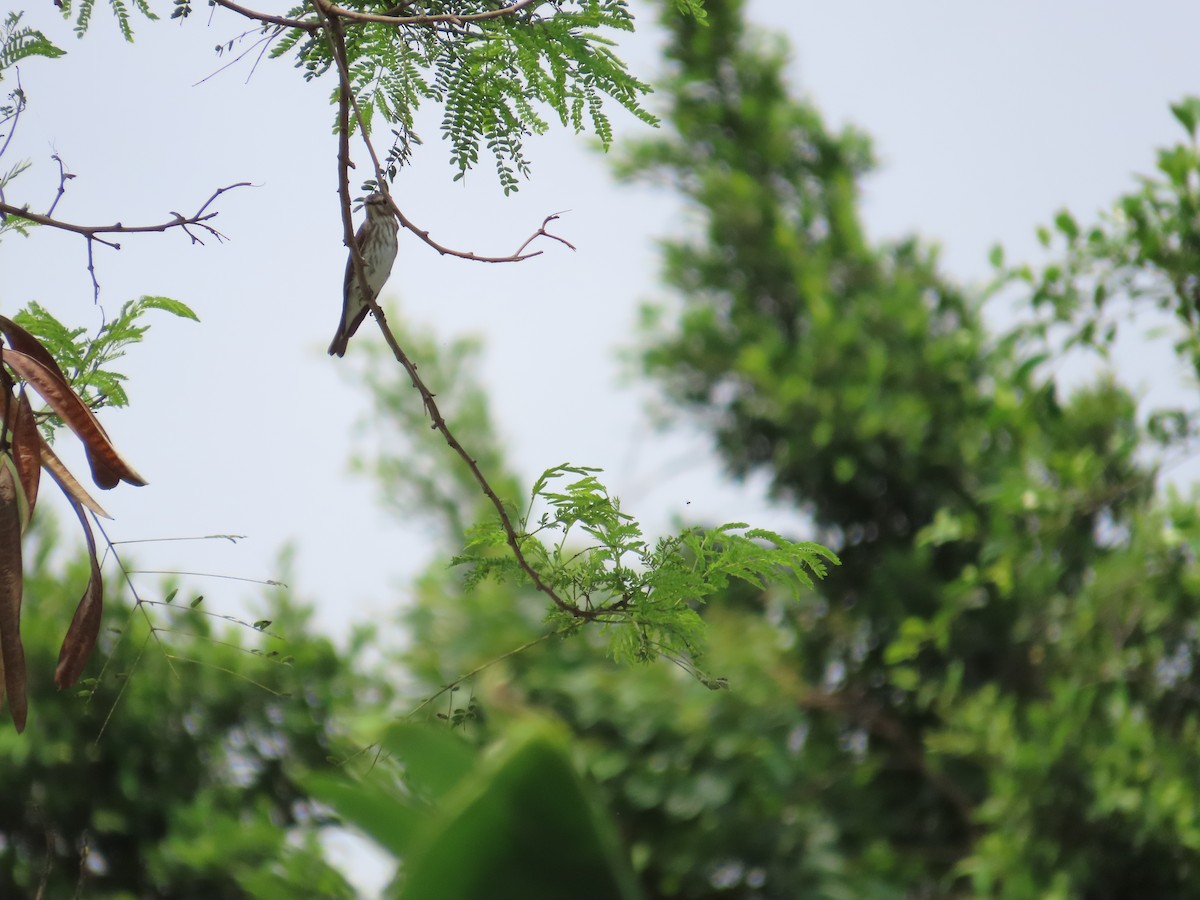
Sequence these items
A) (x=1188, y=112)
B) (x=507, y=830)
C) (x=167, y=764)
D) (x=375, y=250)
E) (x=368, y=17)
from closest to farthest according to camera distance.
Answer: (x=507, y=830)
(x=368, y=17)
(x=375, y=250)
(x=1188, y=112)
(x=167, y=764)

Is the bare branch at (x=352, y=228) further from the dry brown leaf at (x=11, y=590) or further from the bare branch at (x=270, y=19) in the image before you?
the dry brown leaf at (x=11, y=590)

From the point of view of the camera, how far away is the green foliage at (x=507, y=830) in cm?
60

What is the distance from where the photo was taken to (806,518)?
26.7 ft

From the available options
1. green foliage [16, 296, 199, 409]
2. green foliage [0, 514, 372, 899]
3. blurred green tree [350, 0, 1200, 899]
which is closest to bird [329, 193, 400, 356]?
green foliage [16, 296, 199, 409]

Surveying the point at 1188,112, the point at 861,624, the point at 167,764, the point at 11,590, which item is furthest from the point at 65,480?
the point at 861,624

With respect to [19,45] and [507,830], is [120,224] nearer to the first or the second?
[19,45]

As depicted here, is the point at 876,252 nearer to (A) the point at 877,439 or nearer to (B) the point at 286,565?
(A) the point at 877,439

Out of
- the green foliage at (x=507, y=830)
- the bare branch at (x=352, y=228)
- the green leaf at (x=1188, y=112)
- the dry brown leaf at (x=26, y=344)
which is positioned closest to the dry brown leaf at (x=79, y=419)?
the dry brown leaf at (x=26, y=344)

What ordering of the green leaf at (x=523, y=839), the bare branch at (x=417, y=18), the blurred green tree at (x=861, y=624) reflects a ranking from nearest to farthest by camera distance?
the green leaf at (x=523, y=839) < the bare branch at (x=417, y=18) < the blurred green tree at (x=861, y=624)

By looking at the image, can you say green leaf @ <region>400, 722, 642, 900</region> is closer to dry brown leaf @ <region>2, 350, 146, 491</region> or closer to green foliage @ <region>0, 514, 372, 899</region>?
dry brown leaf @ <region>2, 350, 146, 491</region>

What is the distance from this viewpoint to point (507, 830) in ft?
2.00

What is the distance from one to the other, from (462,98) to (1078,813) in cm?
541

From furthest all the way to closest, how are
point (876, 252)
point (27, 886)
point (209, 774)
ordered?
point (876, 252) → point (209, 774) → point (27, 886)

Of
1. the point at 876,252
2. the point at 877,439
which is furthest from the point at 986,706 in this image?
the point at 876,252
